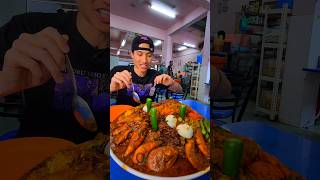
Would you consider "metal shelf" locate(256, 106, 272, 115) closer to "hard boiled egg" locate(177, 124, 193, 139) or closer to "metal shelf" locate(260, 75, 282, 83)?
"metal shelf" locate(260, 75, 282, 83)

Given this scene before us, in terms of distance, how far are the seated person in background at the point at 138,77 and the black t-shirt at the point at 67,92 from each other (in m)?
0.11

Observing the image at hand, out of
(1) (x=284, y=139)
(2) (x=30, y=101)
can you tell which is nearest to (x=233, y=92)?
(1) (x=284, y=139)

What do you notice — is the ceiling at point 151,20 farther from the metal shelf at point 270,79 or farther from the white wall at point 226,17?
the metal shelf at point 270,79

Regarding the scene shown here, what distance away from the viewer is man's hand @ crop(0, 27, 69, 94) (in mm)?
765

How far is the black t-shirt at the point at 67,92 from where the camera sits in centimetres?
82

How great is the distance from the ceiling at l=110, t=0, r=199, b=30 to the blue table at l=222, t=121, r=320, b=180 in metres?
0.41

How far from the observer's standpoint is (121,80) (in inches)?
28.5

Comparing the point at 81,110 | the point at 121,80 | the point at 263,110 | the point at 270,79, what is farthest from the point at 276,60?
the point at 81,110

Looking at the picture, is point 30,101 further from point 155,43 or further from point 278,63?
point 278,63

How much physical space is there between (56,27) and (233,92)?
66cm

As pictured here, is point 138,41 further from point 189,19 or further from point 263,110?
point 263,110

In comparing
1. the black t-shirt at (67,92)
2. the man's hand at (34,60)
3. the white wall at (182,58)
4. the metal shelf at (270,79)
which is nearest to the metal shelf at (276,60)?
the metal shelf at (270,79)

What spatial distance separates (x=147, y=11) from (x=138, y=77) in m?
0.21

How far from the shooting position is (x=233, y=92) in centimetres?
77
